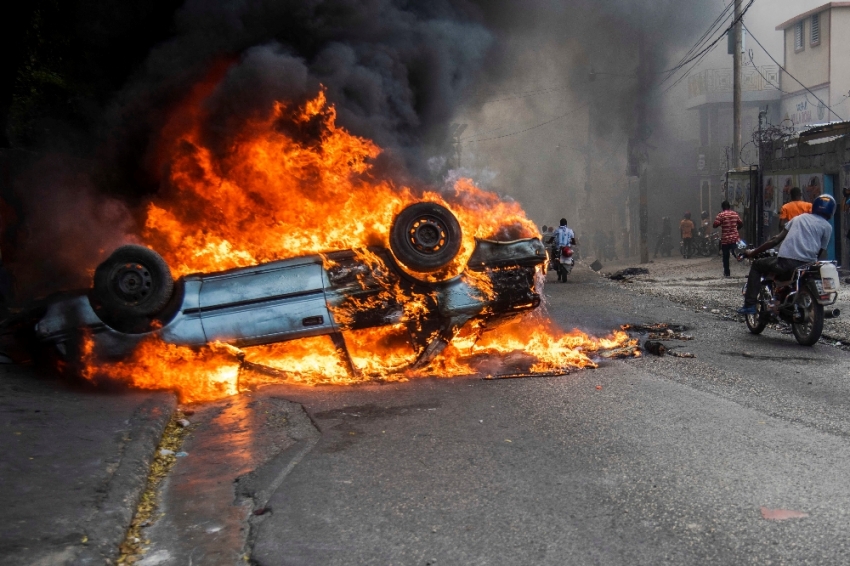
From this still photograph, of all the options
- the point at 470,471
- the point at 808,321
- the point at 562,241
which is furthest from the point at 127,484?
the point at 562,241

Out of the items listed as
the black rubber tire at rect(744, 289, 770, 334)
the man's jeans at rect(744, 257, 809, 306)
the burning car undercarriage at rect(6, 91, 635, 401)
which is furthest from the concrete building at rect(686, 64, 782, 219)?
the burning car undercarriage at rect(6, 91, 635, 401)

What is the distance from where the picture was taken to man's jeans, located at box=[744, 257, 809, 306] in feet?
31.4

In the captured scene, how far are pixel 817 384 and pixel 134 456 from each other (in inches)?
221

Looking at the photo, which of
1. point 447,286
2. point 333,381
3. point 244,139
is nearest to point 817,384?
point 447,286

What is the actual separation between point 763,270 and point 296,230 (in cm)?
574

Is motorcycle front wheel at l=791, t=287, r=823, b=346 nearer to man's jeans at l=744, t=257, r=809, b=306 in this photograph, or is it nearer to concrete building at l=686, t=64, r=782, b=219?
man's jeans at l=744, t=257, r=809, b=306

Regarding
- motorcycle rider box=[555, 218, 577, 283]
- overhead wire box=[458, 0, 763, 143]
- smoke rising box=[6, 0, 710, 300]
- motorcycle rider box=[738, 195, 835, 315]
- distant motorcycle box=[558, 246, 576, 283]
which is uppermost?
overhead wire box=[458, 0, 763, 143]

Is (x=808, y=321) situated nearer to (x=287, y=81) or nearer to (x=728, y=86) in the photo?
(x=287, y=81)

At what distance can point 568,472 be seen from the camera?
15.6 feet

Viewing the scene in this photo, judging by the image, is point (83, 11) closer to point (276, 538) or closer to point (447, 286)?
point (447, 286)

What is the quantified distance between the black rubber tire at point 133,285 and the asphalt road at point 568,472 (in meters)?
1.38

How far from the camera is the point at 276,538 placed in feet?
13.1

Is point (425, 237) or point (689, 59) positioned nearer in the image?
point (425, 237)

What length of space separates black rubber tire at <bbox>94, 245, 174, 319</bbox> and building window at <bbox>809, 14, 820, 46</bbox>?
3510 cm
